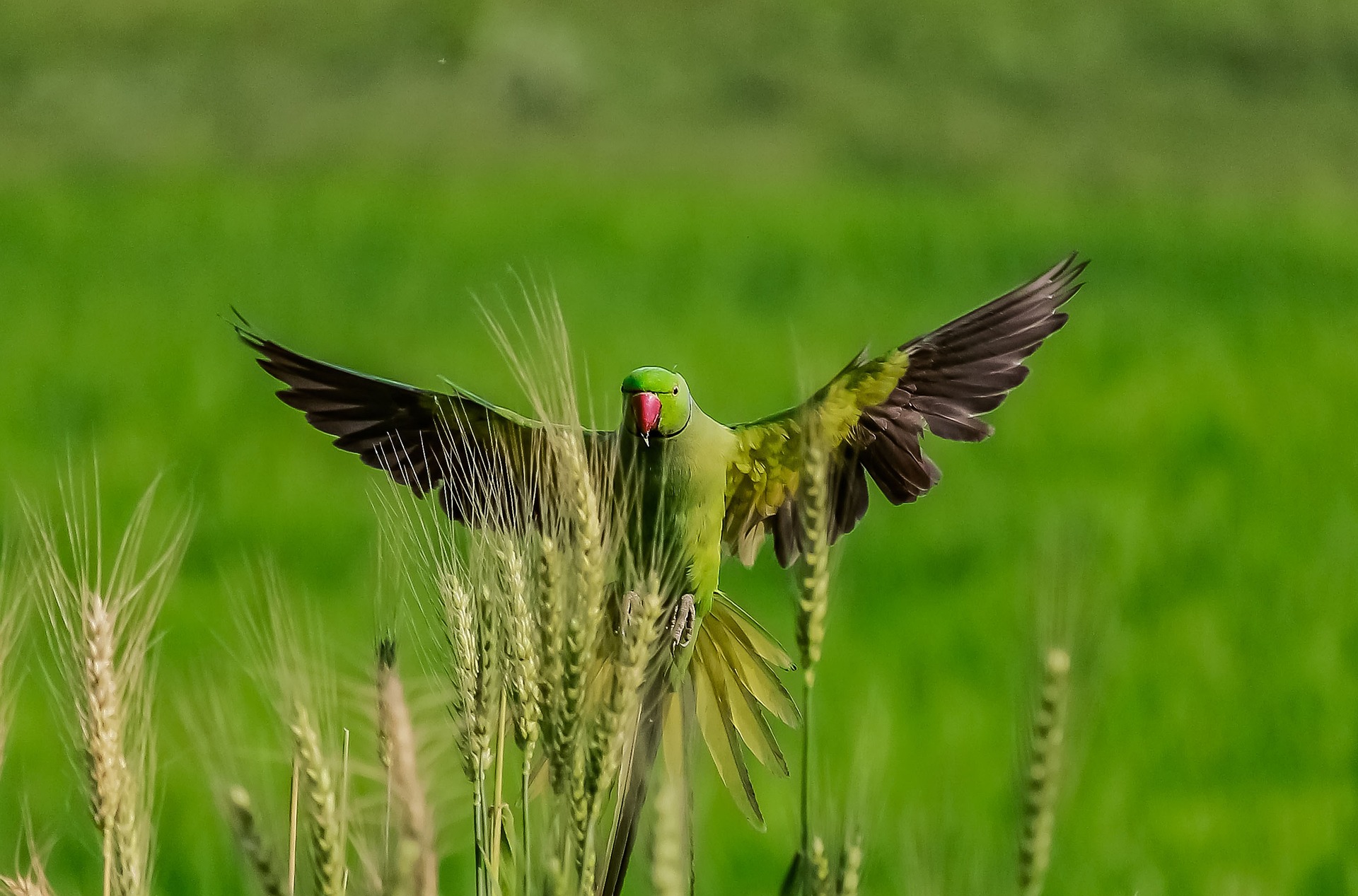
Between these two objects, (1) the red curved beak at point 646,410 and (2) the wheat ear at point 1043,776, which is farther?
(2) the wheat ear at point 1043,776

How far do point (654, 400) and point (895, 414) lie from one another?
234 millimetres

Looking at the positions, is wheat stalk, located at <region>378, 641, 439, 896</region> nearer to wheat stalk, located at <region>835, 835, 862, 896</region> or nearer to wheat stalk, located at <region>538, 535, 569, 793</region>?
wheat stalk, located at <region>538, 535, 569, 793</region>

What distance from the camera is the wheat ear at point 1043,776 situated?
44.5 inches

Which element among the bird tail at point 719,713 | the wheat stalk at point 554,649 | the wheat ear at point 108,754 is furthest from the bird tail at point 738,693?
the wheat ear at point 108,754

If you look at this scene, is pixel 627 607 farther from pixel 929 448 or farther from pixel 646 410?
pixel 929 448

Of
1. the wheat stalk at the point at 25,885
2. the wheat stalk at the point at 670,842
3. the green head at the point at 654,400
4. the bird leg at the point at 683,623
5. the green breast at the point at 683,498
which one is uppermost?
the green head at the point at 654,400

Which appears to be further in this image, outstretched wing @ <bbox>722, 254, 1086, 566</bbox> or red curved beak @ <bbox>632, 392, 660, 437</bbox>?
outstretched wing @ <bbox>722, 254, 1086, 566</bbox>

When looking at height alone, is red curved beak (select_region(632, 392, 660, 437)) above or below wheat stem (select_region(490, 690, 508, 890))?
above

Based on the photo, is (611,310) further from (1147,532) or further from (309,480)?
(1147,532)

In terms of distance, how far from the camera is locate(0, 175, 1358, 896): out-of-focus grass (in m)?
3.39

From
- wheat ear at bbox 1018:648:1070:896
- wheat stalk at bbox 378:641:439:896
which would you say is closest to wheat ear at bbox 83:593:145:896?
wheat stalk at bbox 378:641:439:896

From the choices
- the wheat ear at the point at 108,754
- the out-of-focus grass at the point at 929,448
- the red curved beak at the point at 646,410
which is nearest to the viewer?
the red curved beak at the point at 646,410

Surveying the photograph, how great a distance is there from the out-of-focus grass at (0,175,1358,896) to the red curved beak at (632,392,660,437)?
0.12 meters

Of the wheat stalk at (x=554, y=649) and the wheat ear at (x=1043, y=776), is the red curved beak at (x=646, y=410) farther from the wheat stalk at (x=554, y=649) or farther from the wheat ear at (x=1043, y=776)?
the wheat ear at (x=1043, y=776)
